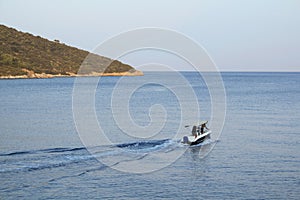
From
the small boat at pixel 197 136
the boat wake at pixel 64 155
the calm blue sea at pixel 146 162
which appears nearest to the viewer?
the calm blue sea at pixel 146 162

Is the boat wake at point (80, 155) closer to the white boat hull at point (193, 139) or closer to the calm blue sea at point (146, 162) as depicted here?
the calm blue sea at point (146, 162)

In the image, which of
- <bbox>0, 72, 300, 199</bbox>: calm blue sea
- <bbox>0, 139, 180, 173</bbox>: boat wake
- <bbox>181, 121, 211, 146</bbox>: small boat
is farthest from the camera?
<bbox>181, 121, 211, 146</bbox>: small boat

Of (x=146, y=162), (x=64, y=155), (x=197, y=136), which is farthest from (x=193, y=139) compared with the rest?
(x=64, y=155)

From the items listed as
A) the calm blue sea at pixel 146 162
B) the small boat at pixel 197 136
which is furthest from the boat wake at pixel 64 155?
the small boat at pixel 197 136

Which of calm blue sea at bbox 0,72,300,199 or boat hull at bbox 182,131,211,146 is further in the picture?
boat hull at bbox 182,131,211,146

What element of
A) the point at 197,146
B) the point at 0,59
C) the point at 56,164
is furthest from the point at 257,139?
→ the point at 0,59

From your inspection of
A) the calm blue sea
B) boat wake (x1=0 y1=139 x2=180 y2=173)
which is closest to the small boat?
the calm blue sea

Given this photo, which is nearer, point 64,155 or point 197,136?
point 64,155

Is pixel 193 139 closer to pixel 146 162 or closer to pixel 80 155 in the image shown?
pixel 146 162

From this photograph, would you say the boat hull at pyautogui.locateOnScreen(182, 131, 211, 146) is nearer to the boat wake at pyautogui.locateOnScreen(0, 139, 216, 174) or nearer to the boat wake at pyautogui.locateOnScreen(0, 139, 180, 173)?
the boat wake at pyautogui.locateOnScreen(0, 139, 216, 174)

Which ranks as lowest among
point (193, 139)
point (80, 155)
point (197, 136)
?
point (80, 155)

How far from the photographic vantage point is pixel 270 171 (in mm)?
30156

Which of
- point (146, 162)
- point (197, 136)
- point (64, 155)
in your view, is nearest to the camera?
point (146, 162)

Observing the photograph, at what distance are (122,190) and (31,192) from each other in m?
4.56
